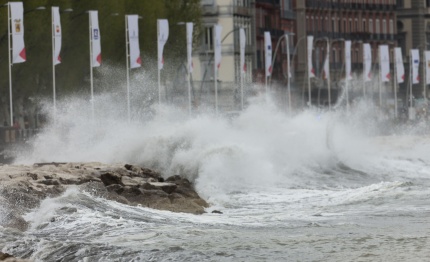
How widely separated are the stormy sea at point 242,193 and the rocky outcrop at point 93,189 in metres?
0.39

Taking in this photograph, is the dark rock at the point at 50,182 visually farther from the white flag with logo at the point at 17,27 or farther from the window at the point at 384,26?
the window at the point at 384,26

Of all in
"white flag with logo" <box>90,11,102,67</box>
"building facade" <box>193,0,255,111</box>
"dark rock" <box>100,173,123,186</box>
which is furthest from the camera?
"building facade" <box>193,0,255,111</box>

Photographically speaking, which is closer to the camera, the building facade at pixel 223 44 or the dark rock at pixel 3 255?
the dark rock at pixel 3 255

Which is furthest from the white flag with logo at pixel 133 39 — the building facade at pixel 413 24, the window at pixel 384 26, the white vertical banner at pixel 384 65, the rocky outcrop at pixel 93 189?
the building facade at pixel 413 24

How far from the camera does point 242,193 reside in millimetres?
46562

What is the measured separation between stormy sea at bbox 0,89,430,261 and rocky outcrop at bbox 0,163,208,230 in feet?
1.29

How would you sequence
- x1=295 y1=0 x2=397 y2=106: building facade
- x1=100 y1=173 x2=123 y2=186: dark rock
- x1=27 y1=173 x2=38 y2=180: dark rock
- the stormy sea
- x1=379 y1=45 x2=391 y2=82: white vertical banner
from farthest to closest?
x1=295 y1=0 x2=397 y2=106: building facade, x1=379 y1=45 x2=391 y2=82: white vertical banner, x1=100 y1=173 x2=123 y2=186: dark rock, x1=27 y1=173 x2=38 y2=180: dark rock, the stormy sea

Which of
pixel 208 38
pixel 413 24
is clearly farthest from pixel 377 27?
pixel 208 38

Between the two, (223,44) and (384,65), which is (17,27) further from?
(223,44)

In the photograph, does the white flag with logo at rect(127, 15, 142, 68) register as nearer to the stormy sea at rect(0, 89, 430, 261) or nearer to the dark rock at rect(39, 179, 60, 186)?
the stormy sea at rect(0, 89, 430, 261)

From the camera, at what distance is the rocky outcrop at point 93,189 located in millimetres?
35531

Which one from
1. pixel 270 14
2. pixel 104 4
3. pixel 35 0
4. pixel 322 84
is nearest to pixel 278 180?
pixel 35 0

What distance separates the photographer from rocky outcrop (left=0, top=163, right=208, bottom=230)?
117 ft

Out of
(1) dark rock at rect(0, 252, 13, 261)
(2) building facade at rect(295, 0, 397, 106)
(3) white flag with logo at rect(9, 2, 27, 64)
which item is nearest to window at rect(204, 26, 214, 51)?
(2) building facade at rect(295, 0, 397, 106)
